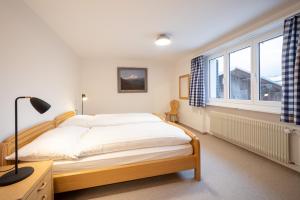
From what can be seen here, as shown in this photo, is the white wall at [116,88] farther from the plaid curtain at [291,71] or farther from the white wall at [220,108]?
the plaid curtain at [291,71]

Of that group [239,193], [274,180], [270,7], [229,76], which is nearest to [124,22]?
[270,7]

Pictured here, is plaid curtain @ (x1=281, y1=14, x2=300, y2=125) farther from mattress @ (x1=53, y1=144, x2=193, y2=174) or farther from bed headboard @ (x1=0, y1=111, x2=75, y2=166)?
bed headboard @ (x1=0, y1=111, x2=75, y2=166)

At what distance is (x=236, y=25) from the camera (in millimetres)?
2586

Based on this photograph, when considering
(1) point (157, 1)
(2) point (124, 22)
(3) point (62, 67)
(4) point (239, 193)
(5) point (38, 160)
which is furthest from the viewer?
(3) point (62, 67)

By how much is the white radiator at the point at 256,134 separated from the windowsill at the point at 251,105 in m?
0.20

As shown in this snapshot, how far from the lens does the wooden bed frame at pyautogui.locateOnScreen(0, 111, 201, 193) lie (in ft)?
5.11

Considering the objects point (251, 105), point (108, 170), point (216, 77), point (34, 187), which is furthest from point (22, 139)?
point (216, 77)

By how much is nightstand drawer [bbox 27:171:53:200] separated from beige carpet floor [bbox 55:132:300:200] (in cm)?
44

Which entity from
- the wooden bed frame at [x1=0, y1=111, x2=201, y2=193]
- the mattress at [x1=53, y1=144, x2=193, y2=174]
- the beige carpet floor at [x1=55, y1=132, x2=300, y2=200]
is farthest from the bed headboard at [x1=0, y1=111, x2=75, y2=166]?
the beige carpet floor at [x1=55, y1=132, x2=300, y2=200]

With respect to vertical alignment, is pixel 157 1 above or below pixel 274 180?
above

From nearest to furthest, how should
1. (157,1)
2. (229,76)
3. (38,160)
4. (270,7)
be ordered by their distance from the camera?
(38,160)
(157,1)
(270,7)
(229,76)

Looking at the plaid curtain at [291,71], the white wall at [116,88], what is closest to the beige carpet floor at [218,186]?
the plaid curtain at [291,71]

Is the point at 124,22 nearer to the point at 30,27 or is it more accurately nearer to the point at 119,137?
the point at 30,27

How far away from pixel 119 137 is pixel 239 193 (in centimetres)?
158
